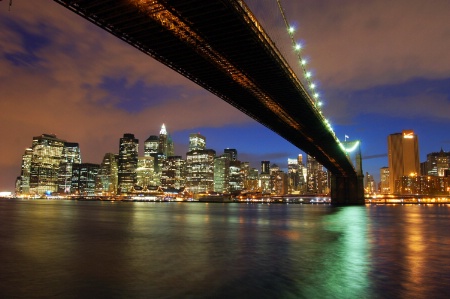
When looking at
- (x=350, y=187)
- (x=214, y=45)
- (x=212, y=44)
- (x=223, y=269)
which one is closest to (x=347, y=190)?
(x=350, y=187)

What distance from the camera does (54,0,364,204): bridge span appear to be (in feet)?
65.6

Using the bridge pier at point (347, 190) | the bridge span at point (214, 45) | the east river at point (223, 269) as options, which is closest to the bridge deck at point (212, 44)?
the bridge span at point (214, 45)

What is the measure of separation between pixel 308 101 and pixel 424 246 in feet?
72.9

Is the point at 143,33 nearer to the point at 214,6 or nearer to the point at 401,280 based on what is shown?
the point at 214,6

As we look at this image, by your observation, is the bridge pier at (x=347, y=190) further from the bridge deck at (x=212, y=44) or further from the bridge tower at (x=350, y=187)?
the bridge deck at (x=212, y=44)

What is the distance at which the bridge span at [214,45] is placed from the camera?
65.6 ft

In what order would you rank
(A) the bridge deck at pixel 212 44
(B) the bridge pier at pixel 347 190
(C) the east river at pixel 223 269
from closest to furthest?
1. (C) the east river at pixel 223 269
2. (A) the bridge deck at pixel 212 44
3. (B) the bridge pier at pixel 347 190

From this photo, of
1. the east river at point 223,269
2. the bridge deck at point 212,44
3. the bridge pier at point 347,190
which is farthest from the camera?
the bridge pier at point 347,190

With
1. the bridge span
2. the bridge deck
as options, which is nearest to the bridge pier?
the bridge span

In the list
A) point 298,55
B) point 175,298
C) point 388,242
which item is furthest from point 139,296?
point 298,55

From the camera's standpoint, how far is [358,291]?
10211mm

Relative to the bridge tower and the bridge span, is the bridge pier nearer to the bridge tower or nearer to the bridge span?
the bridge tower

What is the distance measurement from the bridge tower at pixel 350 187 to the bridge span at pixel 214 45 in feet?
175

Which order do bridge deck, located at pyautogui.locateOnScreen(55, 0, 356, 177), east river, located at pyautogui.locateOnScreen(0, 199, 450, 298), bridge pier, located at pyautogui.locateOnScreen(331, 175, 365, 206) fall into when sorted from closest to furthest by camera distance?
1. east river, located at pyautogui.locateOnScreen(0, 199, 450, 298)
2. bridge deck, located at pyautogui.locateOnScreen(55, 0, 356, 177)
3. bridge pier, located at pyautogui.locateOnScreen(331, 175, 365, 206)
